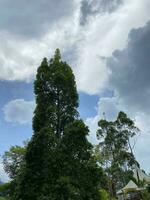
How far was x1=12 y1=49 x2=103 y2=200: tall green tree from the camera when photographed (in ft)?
98.0

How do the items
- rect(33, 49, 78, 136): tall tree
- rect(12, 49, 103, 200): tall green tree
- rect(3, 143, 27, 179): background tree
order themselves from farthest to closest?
rect(3, 143, 27, 179): background tree < rect(33, 49, 78, 136): tall tree < rect(12, 49, 103, 200): tall green tree

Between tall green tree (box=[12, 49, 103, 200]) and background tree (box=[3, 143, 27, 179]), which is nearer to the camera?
tall green tree (box=[12, 49, 103, 200])

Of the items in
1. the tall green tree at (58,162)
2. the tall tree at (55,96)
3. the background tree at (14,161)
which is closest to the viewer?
the tall green tree at (58,162)

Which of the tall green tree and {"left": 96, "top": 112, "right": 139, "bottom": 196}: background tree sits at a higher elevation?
{"left": 96, "top": 112, "right": 139, "bottom": 196}: background tree

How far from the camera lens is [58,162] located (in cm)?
3069

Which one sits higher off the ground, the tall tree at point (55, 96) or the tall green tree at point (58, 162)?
the tall tree at point (55, 96)

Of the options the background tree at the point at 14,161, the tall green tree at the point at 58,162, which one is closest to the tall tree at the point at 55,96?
the tall green tree at the point at 58,162

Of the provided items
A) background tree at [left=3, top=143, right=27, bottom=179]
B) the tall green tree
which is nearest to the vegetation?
the tall green tree

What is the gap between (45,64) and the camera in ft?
115

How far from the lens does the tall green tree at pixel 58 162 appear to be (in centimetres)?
2987

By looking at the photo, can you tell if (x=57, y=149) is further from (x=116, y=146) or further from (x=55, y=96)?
(x=116, y=146)

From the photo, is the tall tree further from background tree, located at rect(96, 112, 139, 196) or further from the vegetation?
background tree, located at rect(96, 112, 139, 196)

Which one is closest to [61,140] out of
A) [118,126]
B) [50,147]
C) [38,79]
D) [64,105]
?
[50,147]

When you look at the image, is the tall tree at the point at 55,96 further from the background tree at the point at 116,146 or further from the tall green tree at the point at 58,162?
the background tree at the point at 116,146
